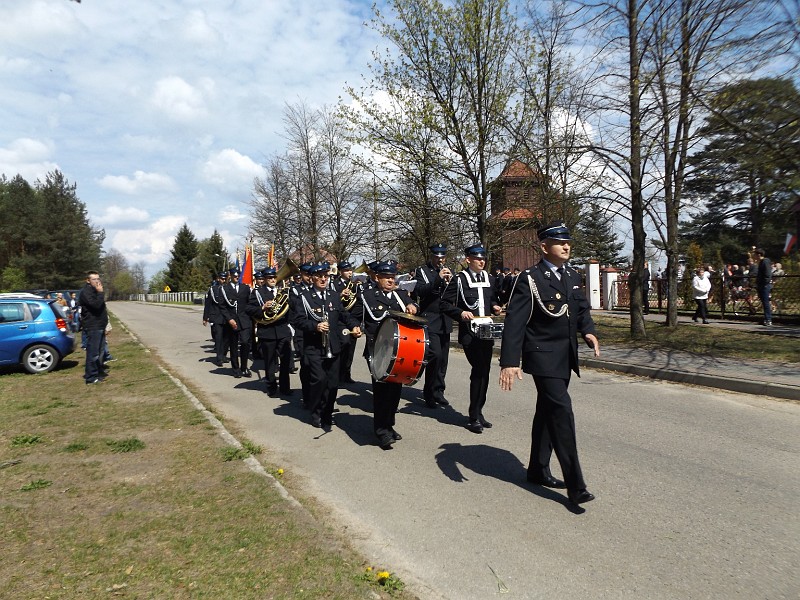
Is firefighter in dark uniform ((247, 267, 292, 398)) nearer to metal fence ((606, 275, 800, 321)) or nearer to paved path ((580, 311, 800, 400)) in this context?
paved path ((580, 311, 800, 400))

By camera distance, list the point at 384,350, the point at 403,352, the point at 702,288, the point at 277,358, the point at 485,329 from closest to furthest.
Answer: the point at 403,352 → the point at 384,350 → the point at 485,329 → the point at 277,358 → the point at 702,288

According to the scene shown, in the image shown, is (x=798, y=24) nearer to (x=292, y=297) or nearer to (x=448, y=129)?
(x=292, y=297)

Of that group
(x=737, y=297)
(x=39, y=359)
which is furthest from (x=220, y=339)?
(x=737, y=297)

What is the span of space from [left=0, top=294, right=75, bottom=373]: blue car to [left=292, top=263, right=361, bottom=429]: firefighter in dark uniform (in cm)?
813

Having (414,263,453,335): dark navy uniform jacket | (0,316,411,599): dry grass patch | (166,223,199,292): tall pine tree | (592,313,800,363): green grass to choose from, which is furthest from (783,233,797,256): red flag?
(166,223,199,292): tall pine tree

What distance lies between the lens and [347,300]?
28.6ft

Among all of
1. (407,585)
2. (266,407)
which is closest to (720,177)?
(266,407)

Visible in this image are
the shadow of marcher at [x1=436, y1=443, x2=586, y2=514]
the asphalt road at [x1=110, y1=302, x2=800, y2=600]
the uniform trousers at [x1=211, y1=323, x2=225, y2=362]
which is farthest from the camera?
the uniform trousers at [x1=211, y1=323, x2=225, y2=362]

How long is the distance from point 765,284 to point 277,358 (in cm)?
1319

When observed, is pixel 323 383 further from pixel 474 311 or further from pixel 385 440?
pixel 474 311

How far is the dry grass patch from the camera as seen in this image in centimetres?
323

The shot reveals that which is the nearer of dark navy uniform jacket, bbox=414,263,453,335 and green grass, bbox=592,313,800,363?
dark navy uniform jacket, bbox=414,263,453,335

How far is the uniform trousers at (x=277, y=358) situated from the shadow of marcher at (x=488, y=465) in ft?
12.3

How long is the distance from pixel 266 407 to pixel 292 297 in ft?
6.60
